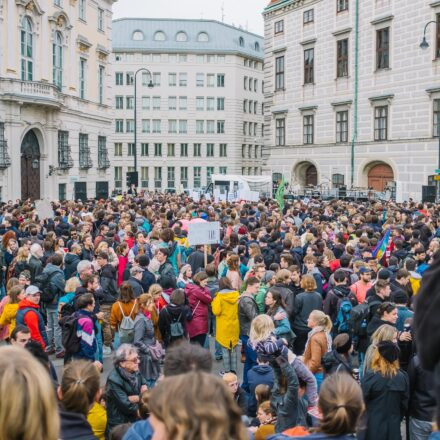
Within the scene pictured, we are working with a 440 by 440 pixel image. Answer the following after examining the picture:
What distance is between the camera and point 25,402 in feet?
8.44

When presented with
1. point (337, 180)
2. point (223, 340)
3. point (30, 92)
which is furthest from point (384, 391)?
point (337, 180)

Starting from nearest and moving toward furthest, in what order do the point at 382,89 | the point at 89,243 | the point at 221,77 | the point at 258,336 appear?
the point at 258,336 < the point at 89,243 < the point at 382,89 < the point at 221,77

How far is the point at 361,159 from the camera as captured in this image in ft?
129

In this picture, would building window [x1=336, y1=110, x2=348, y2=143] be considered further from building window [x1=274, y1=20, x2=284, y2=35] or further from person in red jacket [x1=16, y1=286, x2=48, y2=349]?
person in red jacket [x1=16, y1=286, x2=48, y2=349]

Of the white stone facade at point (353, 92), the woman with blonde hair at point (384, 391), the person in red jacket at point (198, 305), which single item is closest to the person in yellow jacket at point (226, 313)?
the person in red jacket at point (198, 305)

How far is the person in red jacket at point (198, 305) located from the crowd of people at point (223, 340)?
22 millimetres

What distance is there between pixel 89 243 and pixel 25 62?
22.8 metres

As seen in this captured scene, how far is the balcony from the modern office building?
4399 cm

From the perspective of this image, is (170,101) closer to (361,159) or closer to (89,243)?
(361,159)

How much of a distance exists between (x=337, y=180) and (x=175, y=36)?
1759 inches

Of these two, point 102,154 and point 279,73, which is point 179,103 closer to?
point 279,73

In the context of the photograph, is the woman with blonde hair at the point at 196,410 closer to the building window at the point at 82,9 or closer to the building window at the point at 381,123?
the building window at the point at 381,123

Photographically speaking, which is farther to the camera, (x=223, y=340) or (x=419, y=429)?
(x=223, y=340)

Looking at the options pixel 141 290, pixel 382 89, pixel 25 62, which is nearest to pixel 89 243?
pixel 141 290
